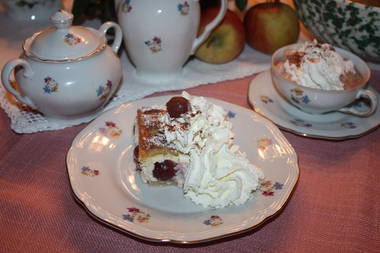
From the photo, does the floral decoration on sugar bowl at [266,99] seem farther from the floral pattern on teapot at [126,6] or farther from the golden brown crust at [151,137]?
the floral pattern on teapot at [126,6]

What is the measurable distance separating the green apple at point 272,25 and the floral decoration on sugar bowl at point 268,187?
27.7 inches

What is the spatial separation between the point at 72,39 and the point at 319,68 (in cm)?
68

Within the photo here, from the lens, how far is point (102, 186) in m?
0.93

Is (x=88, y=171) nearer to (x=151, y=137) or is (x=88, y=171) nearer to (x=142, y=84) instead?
(x=151, y=137)

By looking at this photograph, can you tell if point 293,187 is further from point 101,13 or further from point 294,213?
point 101,13

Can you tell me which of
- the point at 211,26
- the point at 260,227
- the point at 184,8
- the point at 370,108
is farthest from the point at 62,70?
the point at 370,108

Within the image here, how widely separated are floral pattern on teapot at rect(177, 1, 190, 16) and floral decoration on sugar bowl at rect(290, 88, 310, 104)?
0.40m

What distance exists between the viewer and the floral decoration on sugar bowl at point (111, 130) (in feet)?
3.56

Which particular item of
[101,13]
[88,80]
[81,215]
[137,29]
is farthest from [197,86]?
[81,215]

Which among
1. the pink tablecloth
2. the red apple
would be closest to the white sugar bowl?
the pink tablecloth

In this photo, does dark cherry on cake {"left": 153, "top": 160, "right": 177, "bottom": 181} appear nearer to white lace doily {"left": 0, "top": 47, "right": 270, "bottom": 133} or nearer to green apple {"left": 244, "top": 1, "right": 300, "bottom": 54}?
white lace doily {"left": 0, "top": 47, "right": 270, "bottom": 133}

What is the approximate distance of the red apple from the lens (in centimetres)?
144

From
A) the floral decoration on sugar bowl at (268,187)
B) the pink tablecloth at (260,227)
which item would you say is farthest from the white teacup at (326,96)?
the floral decoration on sugar bowl at (268,187)

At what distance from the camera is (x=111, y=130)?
3.60 feet
